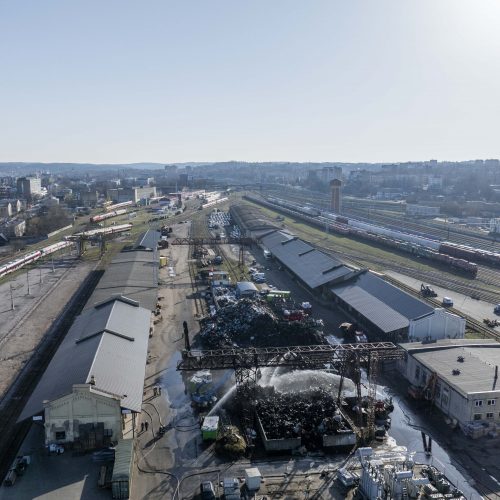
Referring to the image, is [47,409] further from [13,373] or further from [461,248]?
[461,248]

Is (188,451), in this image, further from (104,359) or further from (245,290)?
(245,290)

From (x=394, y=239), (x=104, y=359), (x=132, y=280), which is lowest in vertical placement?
(x=104, y=359)

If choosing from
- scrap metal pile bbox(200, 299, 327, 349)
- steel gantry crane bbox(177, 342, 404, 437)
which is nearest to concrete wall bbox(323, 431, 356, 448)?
steel gantry crane bbox(177, 342, 404, 437)

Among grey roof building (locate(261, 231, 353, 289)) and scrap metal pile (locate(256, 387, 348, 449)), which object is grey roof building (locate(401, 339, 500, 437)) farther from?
grey roof building (locate(261, 231, 353, 289))

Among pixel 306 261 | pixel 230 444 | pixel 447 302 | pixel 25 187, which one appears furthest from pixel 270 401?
pixel 25 187

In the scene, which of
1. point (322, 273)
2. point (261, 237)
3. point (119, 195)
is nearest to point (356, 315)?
point (322, 273)

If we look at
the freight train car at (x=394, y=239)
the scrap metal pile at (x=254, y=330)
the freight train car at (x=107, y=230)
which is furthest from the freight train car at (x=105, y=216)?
the scrap metal pile at (x=254, y=330)
